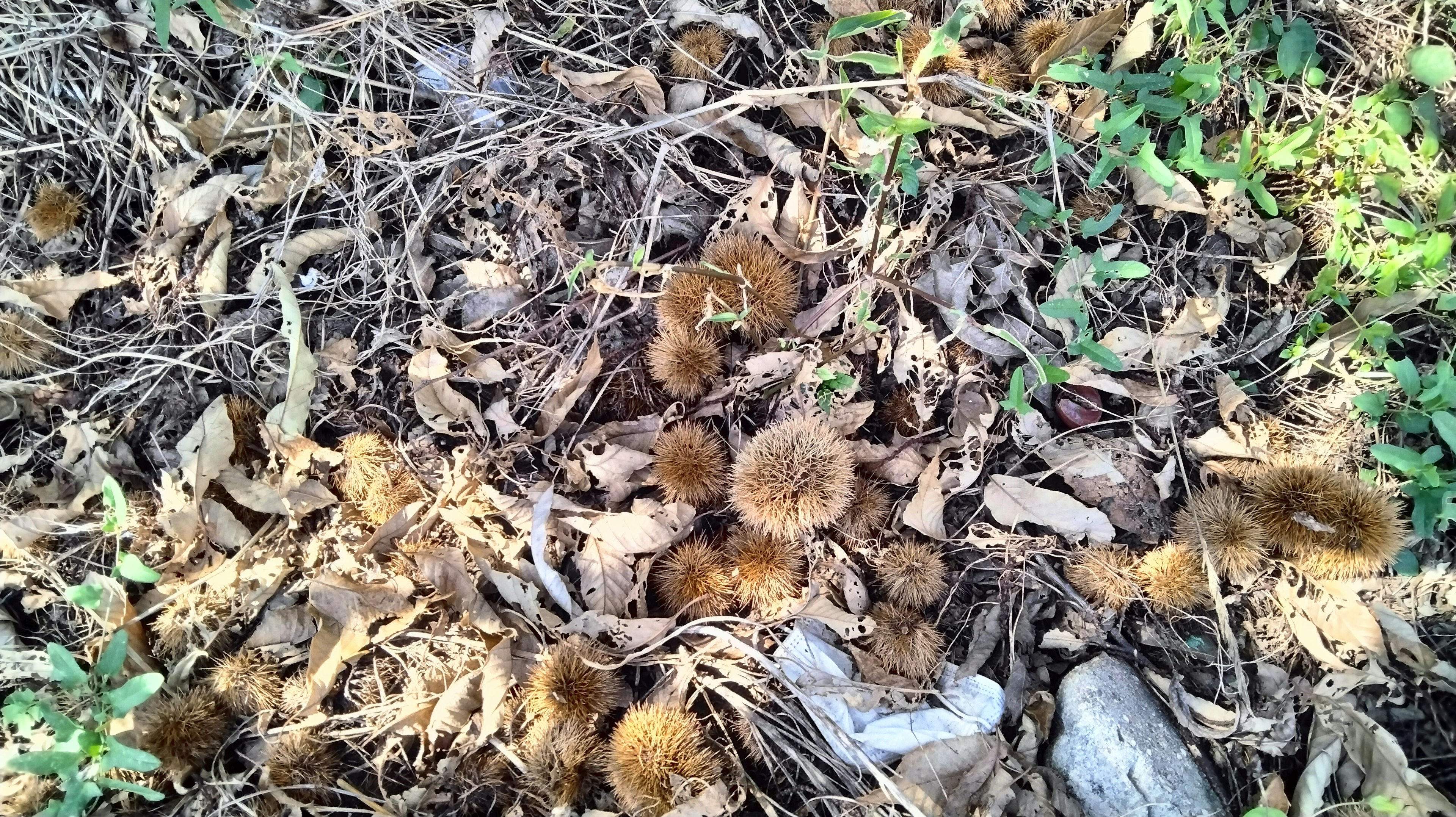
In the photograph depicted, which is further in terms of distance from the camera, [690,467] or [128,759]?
[690,467]

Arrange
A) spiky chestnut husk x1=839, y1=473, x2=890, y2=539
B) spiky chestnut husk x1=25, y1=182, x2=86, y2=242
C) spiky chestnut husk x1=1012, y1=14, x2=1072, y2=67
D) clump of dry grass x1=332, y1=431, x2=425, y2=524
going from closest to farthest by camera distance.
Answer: spiky chestnut husk x1=839, y1=473, x2=890, y2=539
clump of dry grass x1=332, y1=431, x2=425, y2=524
spiky chestnut husk x1=1012, y1=14, x2=1072, y2=67
spiky chestnut husk x1=25, y1=182, x2=86, y2=242

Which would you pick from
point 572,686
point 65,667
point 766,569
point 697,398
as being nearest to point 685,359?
point 697,398

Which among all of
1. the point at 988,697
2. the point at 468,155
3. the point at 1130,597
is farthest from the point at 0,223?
the point at 1130,597

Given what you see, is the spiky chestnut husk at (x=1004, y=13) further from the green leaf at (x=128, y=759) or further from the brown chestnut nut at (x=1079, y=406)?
the green leaf at (x=128, y=759)

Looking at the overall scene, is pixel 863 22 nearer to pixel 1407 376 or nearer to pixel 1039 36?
pixel 1039 36

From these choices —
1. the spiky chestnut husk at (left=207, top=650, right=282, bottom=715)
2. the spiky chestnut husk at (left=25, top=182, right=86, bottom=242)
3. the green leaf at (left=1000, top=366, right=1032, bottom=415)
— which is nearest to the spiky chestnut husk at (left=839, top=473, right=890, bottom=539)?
the green leaf at (left=1000, top=366, right=1032, bottom=415)

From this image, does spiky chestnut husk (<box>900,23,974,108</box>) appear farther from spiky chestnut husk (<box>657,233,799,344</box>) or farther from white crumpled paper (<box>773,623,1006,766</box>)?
white crumpled paper (<box>773,623,1006,766</box>)

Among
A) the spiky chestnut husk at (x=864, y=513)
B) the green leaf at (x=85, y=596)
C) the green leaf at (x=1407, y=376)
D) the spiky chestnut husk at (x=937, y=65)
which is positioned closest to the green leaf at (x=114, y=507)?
the green leaf at (x=85, y=596)
